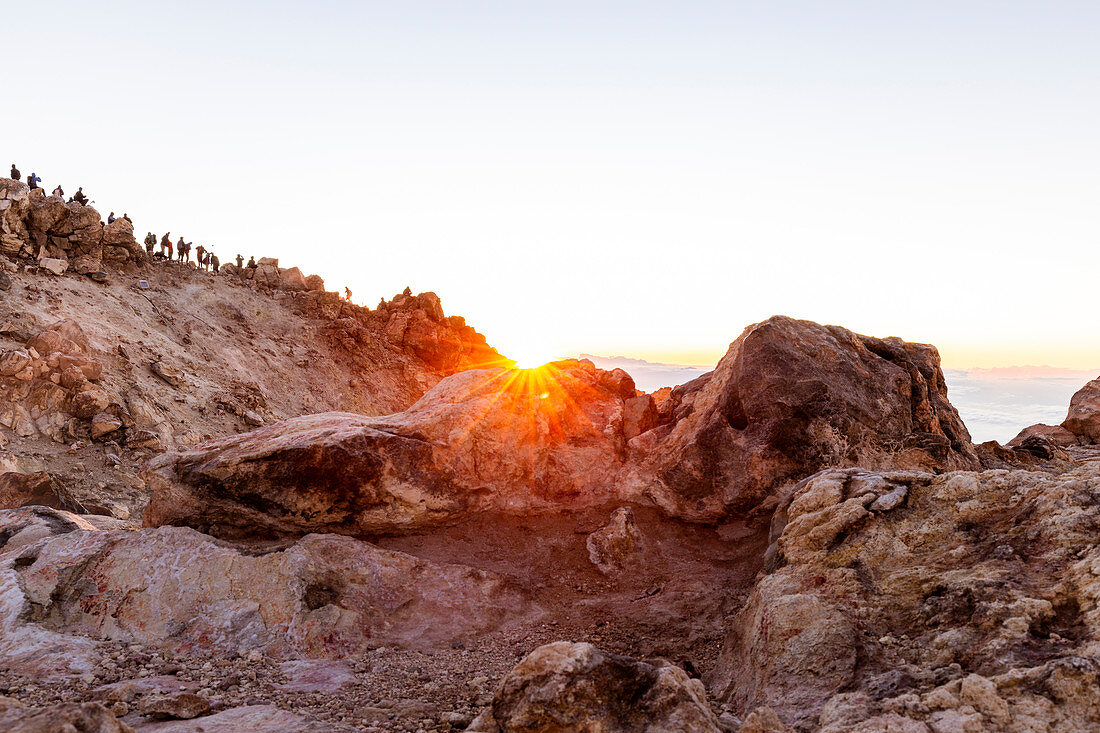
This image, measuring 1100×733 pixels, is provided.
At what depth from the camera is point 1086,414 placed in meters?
23.9

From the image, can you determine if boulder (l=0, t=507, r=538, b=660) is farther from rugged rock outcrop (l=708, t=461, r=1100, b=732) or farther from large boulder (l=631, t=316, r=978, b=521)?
rugged rock outcrop (l=708, t=461, r=1100, b=732)

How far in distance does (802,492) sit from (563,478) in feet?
A: 18.6

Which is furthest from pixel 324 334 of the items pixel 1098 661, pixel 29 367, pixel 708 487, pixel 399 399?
pixel 1098 661

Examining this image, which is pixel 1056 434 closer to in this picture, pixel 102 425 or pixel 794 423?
pixel 794 423

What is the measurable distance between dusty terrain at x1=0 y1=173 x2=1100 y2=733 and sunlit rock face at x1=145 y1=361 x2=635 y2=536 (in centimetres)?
7

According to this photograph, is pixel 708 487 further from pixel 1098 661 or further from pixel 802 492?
pixel 1098 661

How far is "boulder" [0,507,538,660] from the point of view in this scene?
10.0m

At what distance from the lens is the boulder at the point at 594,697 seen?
6.69m

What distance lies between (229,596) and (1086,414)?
2956 centimetres

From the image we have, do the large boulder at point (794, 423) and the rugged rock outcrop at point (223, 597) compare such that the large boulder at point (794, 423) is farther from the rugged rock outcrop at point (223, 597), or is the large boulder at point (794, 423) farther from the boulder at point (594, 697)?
the boulder at point (594, 697)

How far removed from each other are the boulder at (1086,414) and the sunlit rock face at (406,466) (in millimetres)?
20165

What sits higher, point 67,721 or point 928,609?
point 928,609

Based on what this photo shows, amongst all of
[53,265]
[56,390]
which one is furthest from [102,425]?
[53,265]

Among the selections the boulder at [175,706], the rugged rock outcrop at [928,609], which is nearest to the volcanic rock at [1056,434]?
the rugged rock outcrop at [928,609]
